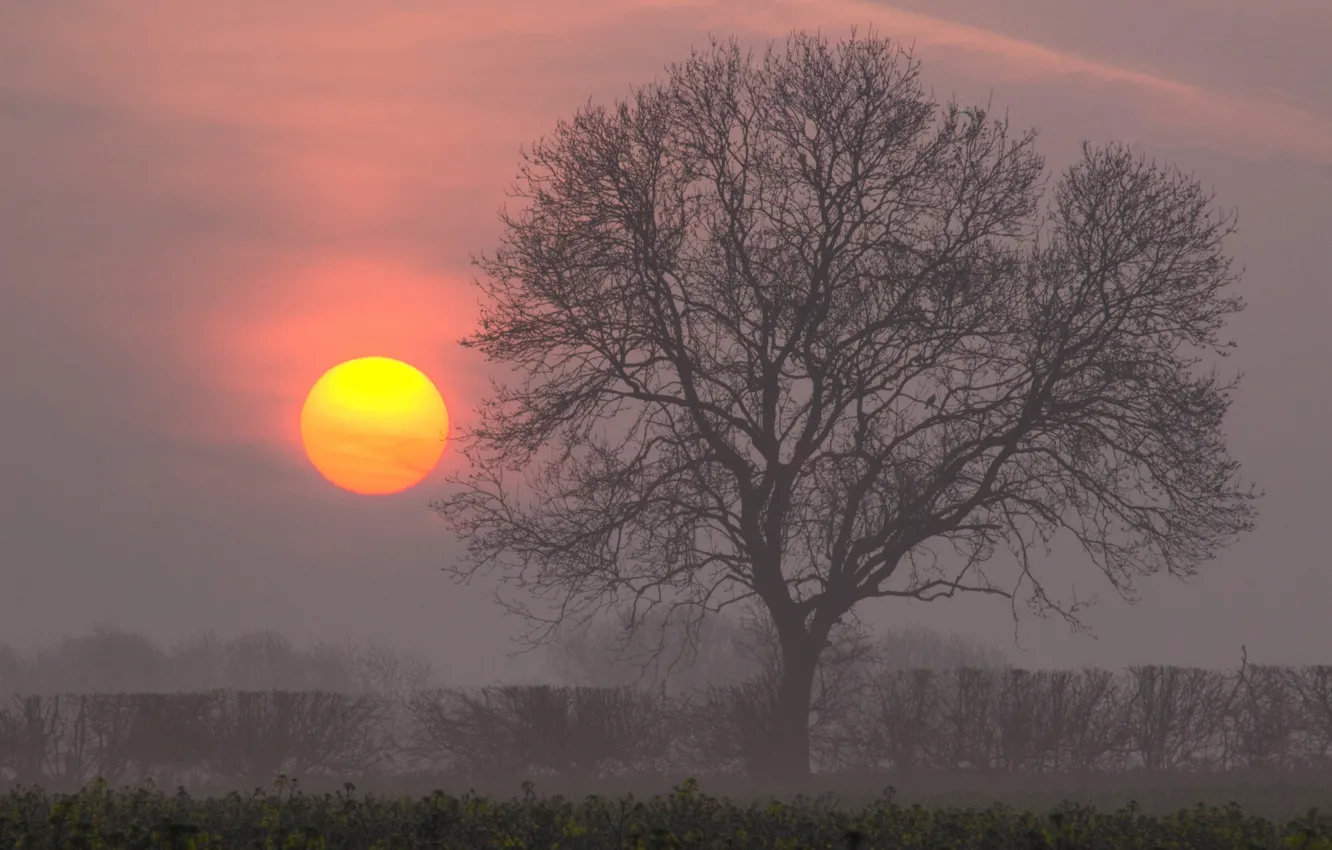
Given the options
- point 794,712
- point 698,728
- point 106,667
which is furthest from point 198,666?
point 794,712

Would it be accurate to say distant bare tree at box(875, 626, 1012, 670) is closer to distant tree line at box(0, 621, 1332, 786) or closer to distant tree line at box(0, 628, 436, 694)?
distant tree line at box(0, 628, 436, 694)

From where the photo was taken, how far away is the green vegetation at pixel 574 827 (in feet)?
24.2

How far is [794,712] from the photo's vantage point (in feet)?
67.2

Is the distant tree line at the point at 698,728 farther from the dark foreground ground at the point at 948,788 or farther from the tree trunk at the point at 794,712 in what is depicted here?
the dark foreground ground at the point at 948,788

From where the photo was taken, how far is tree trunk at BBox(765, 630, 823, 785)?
66.4 feet

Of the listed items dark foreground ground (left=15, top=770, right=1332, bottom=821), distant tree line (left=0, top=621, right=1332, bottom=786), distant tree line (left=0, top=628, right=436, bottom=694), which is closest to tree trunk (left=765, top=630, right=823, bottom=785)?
distant tree line (left=0, top=621, right=1332, bottom=786)

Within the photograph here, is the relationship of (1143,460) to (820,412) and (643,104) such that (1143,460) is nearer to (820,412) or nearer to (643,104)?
(820,412)

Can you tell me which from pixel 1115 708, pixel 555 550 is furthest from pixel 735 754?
pixel 1115 708

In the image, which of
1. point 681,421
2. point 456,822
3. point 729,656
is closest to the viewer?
point 456,822

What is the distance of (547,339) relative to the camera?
66.6 feet

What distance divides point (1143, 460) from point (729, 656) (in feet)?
193

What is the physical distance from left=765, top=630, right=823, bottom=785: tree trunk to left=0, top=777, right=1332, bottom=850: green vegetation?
404 inches

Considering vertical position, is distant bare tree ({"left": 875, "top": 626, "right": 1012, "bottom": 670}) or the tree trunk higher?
distant bare tree ({"left": 875, "top": 626, "right": 1012, "bottom": 670})

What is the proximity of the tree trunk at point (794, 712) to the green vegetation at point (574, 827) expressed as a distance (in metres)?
10.3
